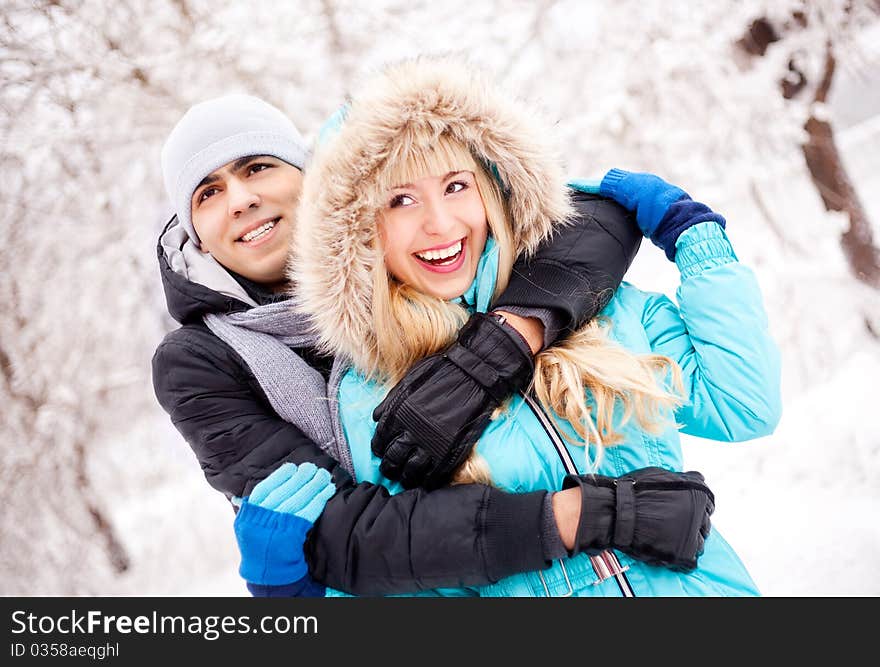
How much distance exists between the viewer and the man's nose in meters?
1.76

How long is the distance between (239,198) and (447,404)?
37.0 inches

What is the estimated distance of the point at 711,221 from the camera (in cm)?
152

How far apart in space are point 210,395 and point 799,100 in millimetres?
4107

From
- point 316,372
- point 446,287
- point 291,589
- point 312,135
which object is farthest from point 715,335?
point 312,135

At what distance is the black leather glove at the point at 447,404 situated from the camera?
4.39ft

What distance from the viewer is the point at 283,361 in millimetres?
1660

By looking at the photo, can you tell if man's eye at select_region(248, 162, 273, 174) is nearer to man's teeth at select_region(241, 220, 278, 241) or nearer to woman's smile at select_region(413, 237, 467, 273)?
man's teeth at select_region(241, 220, 278, 241)

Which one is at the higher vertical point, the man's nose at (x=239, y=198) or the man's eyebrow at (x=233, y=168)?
the man's eyebrow at (x=233, y=168)

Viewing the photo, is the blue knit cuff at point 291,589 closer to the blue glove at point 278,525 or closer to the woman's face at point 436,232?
the blue glove at point 278,525

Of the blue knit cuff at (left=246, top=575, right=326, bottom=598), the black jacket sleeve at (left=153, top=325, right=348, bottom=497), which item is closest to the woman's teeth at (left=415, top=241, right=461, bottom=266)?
the black jacket sleeve at (left=153, top=325, right=348, bottom=497)

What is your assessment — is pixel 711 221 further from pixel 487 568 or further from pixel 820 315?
pixel 820 315

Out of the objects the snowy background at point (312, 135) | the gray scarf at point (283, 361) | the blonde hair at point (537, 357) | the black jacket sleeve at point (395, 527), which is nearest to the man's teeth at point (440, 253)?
the blonde hair at point (537, 357)
